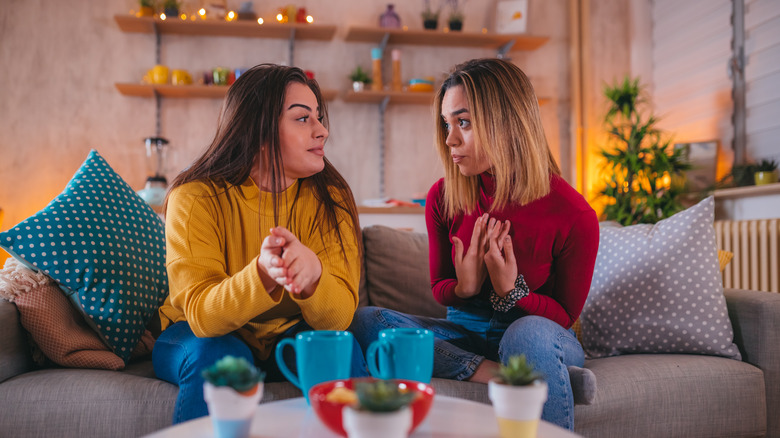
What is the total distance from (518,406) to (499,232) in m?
0.67

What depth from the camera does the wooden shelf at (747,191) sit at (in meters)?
2.77

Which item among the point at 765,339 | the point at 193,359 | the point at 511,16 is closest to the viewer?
the point at 193,359

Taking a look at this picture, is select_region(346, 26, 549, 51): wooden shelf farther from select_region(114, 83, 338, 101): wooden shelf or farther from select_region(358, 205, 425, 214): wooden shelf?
select_region(358, 205, 425, 214): wooden shelf

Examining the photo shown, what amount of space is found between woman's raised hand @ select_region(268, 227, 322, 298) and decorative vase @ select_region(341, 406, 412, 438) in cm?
44

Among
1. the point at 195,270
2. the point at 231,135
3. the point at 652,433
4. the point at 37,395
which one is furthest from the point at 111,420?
the point at 652,433

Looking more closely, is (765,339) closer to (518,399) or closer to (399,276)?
(399,276)

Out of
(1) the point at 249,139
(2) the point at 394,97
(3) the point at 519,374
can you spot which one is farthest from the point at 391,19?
(3) the point at 519,374

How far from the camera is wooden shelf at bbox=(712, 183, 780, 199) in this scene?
2771mm

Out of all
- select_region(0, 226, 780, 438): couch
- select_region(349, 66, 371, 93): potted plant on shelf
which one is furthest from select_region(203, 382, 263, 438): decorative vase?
select_region(349, 66, 371, 93): potted plant on shelf

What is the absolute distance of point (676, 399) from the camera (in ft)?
4.60

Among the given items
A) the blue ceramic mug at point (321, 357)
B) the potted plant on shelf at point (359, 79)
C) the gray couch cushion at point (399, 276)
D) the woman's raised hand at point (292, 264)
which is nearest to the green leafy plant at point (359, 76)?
the potted plant on shelf at point (359, 79)

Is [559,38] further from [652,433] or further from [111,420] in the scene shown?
[111,420]

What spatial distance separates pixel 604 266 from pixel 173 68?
3038 millimetres

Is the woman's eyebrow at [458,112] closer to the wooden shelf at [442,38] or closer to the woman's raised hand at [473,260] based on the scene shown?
the woman's raised hand at [473,260]
